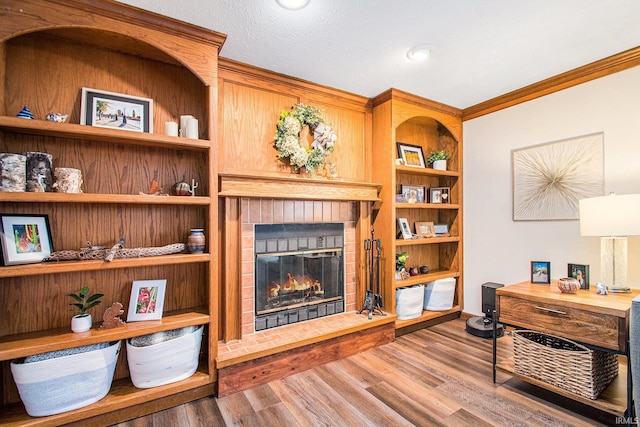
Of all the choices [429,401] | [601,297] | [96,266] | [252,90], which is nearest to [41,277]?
[96,266]

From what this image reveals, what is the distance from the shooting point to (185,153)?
227 cm

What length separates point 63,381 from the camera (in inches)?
64.4

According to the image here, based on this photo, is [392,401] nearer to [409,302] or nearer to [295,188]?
[409,302]

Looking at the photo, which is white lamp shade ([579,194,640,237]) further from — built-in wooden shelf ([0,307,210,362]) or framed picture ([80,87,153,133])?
framed picture ([80,87,153,133])

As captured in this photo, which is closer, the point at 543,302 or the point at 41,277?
the point at 41,277

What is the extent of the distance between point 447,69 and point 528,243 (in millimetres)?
1902

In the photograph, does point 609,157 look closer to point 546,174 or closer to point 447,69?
point 546,174

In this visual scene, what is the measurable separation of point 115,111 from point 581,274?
348cm

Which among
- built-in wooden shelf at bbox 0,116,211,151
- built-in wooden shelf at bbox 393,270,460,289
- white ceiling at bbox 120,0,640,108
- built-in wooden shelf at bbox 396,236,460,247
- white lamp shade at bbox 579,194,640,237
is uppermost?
white ceiling at bbox 120,0,640,108

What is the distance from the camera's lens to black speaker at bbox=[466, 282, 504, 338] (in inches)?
116

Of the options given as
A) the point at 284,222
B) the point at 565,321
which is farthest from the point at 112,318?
the point at 565,321

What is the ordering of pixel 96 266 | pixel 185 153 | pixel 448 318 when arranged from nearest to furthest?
pixel 96 266 → pixel 185 153 → pixel 448 318

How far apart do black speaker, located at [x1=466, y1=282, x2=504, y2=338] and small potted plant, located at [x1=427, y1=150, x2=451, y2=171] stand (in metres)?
1.41

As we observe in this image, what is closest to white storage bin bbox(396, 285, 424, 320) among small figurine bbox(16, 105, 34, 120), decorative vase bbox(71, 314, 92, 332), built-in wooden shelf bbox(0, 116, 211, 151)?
built-in wooden shelf bbox(0, 116, 211, 151)
